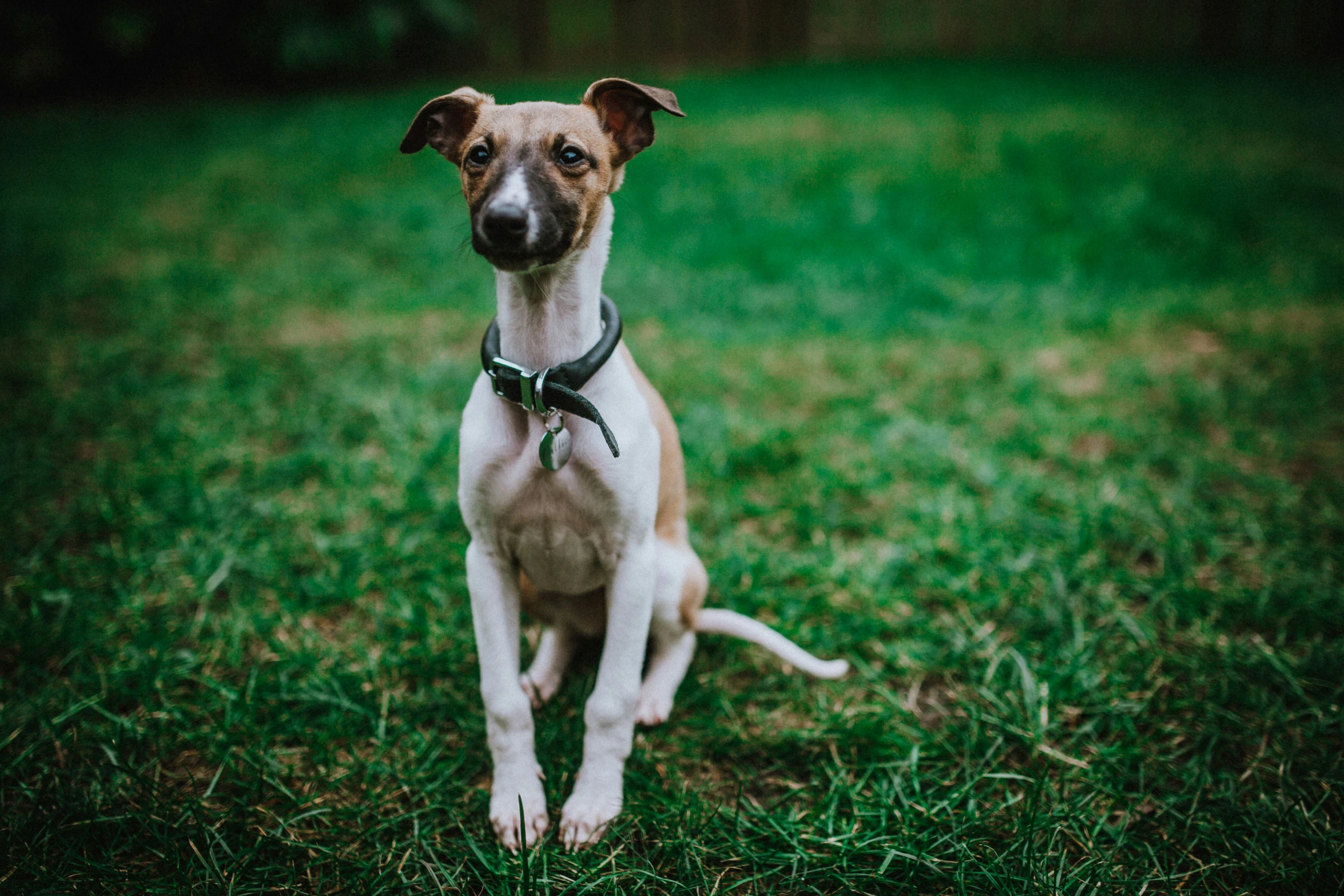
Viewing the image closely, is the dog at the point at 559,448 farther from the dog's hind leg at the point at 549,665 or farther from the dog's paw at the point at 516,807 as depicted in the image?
the dog's hind leg at the point at 549,665

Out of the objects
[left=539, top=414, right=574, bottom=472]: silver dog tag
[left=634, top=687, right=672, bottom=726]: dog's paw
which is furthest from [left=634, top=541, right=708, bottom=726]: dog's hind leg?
[left=539, top=414, right=574, bottom=472]: silver dog tag

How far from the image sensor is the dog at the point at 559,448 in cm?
183

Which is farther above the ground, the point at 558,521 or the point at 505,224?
the point at 505,224

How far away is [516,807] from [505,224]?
Result: 1.41m

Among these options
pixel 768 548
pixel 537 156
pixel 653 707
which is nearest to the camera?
pixel 537 156

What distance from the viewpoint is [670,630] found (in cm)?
234

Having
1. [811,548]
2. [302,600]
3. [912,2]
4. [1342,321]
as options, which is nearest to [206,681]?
[302,600]

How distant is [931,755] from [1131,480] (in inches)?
Result: 78.4

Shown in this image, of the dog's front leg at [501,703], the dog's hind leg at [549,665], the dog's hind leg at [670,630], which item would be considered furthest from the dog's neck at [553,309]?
the dog's hind leg at [549,665]

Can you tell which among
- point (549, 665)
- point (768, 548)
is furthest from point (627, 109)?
point (768, 548)

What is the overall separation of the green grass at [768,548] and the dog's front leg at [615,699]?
0.24 ft

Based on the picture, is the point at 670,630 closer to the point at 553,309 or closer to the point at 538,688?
the point at 538,688

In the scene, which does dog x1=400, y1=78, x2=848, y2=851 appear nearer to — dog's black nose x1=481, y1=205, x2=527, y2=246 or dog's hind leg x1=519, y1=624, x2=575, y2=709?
dog's black nose x1=481, y1=205, x2=527, y2=246

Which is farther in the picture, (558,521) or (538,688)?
(538,688)
